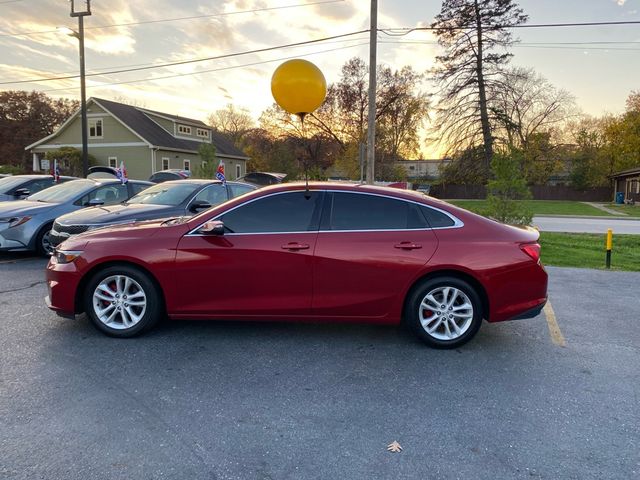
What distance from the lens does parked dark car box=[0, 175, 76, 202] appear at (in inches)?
403

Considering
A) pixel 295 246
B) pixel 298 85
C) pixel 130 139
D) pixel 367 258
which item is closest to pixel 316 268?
pixel 295 246

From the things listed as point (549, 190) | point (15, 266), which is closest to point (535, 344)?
point (15, 266)

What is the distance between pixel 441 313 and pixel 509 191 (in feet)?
26.4

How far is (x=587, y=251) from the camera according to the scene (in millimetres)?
11078

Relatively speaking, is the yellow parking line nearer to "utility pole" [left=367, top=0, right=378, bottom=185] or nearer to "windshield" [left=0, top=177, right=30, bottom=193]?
"utility pole" [left=367, top=0, right=378, bottom=185]

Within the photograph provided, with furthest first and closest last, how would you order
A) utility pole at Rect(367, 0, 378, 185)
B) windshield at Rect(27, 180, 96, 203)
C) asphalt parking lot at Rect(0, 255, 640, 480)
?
utility pole at Rect(367, 0, 378, 185), windshield at Rect(27, 180, 96, 203), asphalt parking lot at Rect(0, 255, 640, 480)

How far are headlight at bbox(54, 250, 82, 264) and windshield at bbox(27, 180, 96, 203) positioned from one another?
4939mm

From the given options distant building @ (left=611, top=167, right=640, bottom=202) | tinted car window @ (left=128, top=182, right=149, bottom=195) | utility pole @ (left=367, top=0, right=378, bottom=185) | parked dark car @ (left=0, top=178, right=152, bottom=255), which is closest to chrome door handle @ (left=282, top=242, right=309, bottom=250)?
parked dark car @ (left=0, top=178, right=152, bottom=255)

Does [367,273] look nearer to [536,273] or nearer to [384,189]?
[384,189]

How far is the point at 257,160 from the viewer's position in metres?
51.7

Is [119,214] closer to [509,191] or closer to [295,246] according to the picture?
[295,246]

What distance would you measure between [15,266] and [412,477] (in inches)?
304

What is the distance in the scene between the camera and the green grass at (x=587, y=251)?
9180mm

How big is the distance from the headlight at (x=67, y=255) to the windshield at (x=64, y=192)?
16.2 feet
